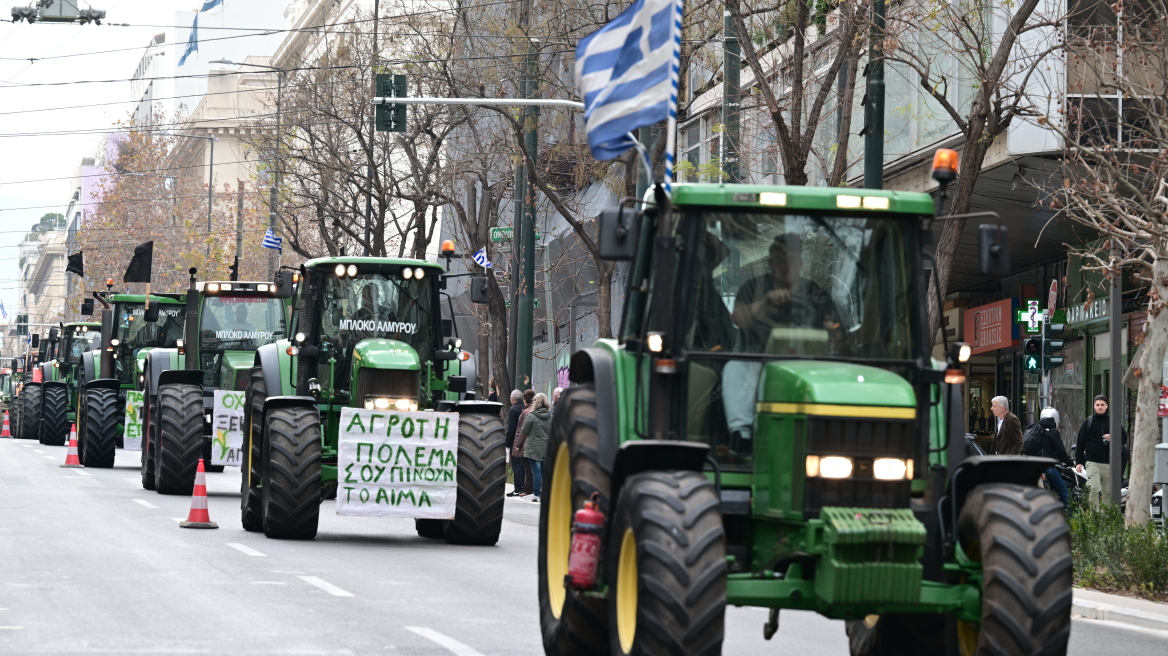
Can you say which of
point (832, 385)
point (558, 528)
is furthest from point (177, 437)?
point (832, 385)

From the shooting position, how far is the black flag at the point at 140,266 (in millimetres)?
31953

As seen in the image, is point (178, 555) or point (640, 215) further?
point (178, 555)

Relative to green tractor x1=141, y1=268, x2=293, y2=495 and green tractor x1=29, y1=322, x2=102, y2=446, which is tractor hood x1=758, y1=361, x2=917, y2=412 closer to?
green tractor x1=141, y1=268, x2=293, y2=495

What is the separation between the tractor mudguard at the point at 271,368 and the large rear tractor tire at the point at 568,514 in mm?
8906

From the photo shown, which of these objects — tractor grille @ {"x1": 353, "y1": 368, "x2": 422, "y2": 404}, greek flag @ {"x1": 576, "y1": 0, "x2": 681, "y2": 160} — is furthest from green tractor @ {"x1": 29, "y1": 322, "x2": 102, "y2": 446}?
greek flag @ {"x1": 576, "y1": 0, "x2": 681, "y2": 160}

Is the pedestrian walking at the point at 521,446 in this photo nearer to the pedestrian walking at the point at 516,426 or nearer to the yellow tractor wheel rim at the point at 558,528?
the pedestrian walking at the point at 516,426

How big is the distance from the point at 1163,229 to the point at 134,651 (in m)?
10.7

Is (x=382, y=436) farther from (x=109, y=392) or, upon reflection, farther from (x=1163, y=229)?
(x=109, y=392)

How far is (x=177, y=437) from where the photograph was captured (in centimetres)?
2398

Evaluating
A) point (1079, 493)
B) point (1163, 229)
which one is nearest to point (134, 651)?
point (1163, 229)

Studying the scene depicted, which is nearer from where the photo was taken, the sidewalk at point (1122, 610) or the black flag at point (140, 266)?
the sidewalk at point (1122, 610)

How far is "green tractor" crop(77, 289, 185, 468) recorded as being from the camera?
99.0ft

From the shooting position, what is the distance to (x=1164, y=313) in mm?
18250

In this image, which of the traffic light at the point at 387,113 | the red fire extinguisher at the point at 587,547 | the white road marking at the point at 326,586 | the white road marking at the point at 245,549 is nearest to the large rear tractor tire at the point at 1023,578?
the red fire extinguisher at the point at 587,547
